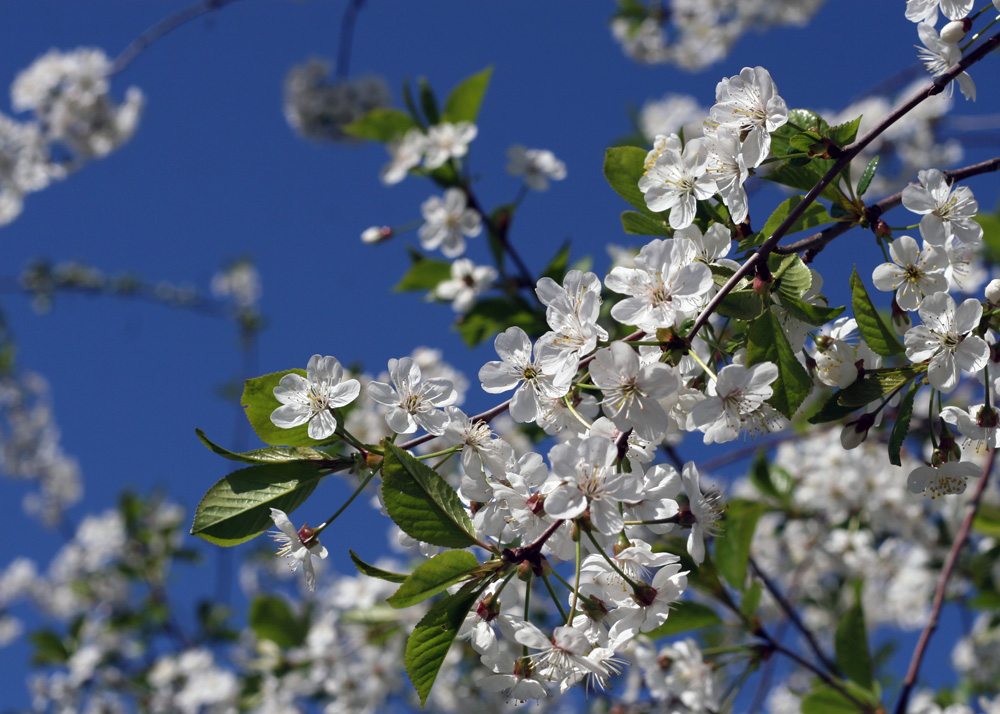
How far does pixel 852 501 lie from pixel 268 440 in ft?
9.96

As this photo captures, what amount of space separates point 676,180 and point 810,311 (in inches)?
12.7

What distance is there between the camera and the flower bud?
4.04ft

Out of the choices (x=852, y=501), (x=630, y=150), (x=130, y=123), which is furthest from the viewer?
(x=130, y=123)

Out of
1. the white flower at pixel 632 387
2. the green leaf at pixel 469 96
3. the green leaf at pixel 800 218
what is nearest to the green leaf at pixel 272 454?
the white flower at pixel 632 387

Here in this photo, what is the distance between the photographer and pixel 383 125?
3115 millimetres

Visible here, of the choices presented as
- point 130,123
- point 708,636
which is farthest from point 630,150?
point 130,123

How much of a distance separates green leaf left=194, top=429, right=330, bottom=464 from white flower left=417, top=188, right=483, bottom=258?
64.4 inches

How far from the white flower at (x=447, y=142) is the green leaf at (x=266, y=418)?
1.75 m

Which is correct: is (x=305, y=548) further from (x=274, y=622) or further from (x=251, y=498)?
(x=274, y=622)

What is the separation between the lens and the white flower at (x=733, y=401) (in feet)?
3.71

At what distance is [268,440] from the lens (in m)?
1.31

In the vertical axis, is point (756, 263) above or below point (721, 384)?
above

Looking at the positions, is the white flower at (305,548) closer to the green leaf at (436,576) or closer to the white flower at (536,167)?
the green leaf at (436,576)

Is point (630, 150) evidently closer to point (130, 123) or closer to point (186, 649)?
point (186, 649)
